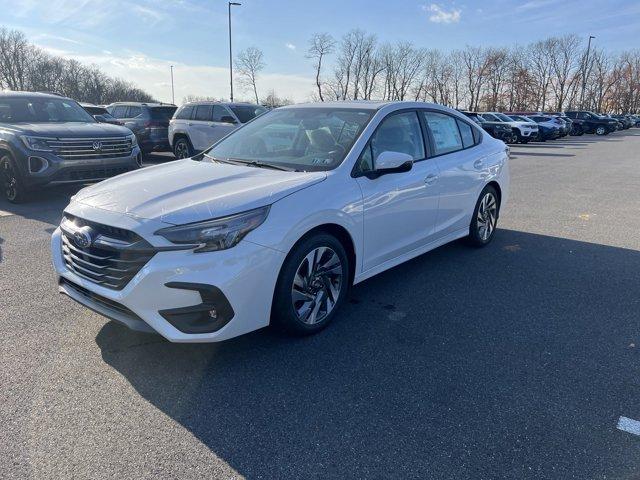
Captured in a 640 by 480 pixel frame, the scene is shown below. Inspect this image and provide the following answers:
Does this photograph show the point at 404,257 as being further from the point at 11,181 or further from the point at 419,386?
the point at 11,181

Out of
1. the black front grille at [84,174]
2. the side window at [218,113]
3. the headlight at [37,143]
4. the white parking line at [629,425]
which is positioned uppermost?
the side window at [218,113]

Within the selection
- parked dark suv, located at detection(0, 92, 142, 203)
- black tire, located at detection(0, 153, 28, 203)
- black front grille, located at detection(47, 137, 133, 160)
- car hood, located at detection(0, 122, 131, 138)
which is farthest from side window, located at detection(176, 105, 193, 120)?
black tire, located at detection(0, 153, 28, 203)

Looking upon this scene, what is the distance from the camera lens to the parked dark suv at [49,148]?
7.44 m

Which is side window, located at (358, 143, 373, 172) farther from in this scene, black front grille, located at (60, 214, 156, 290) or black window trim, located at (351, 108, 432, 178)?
black front grille, located at (60, 214, 156, 290)

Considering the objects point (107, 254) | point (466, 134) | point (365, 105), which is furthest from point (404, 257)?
point (107, 254)

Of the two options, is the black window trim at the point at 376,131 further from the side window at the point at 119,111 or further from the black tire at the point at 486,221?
the side window at the point at 119,111

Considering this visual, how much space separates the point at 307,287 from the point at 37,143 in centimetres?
630

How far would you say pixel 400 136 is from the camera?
424 cm

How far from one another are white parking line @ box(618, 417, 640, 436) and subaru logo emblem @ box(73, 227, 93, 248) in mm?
3232

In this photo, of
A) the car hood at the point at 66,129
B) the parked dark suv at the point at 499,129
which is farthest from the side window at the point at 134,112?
the parked dark suv at the point at 499,129

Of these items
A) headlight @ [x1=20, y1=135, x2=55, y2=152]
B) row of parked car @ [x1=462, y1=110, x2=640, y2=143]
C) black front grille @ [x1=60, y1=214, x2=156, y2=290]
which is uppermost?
row of parked car @ [x1=462, y1=110, x2=640, y2=143]

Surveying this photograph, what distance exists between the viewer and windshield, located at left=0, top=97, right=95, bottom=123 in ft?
27.4

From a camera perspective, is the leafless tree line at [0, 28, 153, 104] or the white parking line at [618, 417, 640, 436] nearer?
the white parking line at [618, 417, 640, 436]

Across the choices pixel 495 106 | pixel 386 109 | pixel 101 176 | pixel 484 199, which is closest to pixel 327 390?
pixel 386 109
